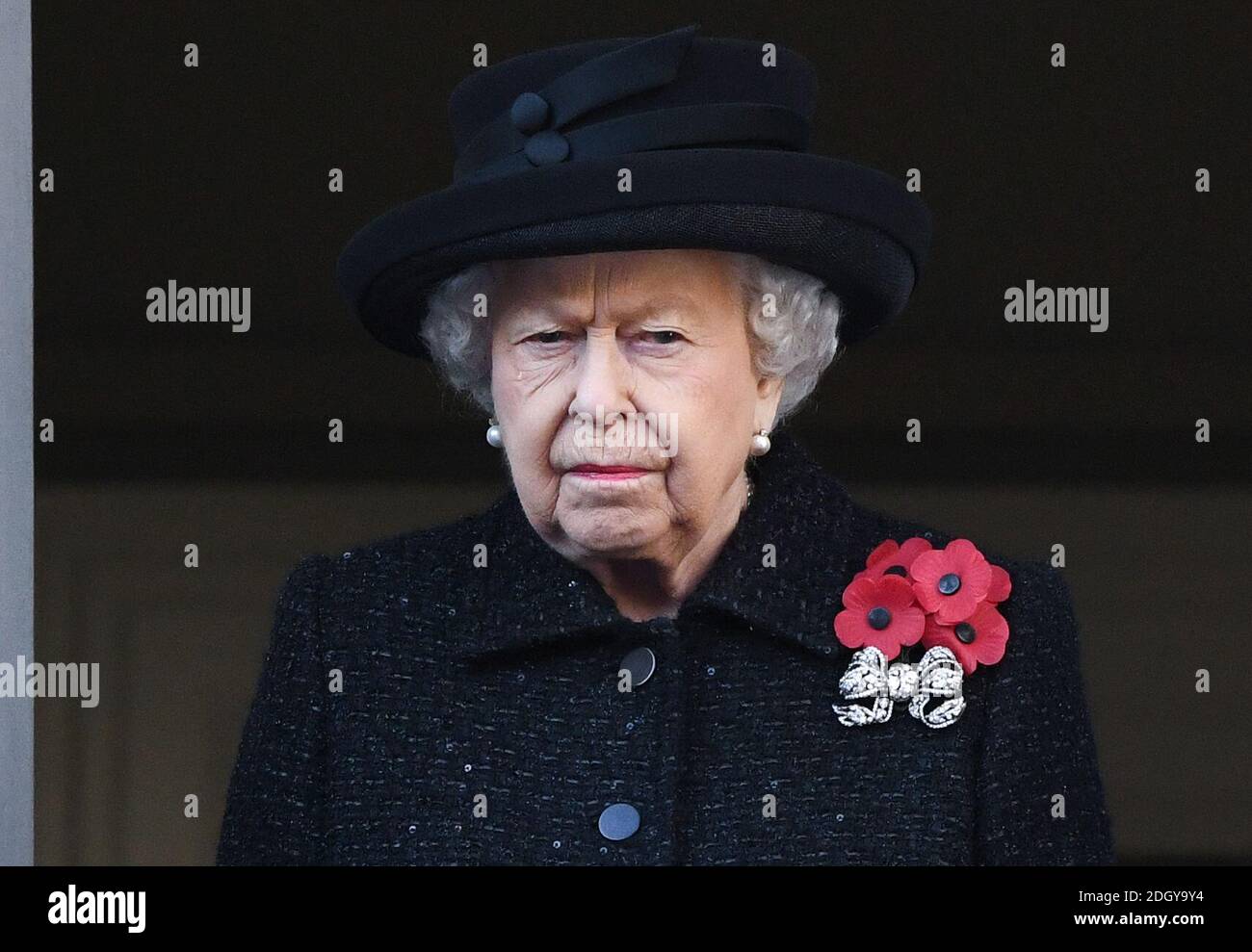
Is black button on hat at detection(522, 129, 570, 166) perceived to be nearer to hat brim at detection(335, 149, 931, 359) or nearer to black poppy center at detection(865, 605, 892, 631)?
hat brim at detection(335, 149, 931, 359)

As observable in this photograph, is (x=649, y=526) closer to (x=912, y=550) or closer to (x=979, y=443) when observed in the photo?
(x=912, y=550)

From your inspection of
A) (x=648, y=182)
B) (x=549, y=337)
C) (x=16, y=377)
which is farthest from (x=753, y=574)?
(x=16, y=377)

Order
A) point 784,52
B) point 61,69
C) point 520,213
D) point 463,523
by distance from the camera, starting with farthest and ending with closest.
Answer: point 61,69, point 463,523, point 784,52, point 520,213

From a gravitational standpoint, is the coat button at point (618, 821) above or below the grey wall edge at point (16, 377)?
below

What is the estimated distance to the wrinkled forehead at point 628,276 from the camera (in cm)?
303

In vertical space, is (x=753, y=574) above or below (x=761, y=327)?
below

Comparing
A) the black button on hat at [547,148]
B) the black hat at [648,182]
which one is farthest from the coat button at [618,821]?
the black button on hat at [547,148]

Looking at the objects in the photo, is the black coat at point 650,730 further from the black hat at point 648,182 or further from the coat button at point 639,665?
the black hat at point 648,182

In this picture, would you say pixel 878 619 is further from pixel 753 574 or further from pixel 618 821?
pixel 618 821

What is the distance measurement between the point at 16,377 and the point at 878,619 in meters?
1.51

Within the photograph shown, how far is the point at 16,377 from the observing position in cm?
362

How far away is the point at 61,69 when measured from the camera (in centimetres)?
368
